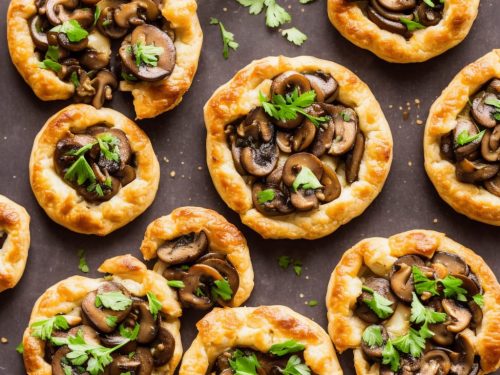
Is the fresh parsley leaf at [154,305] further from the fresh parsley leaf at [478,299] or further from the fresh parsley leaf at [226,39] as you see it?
the fresh parsley leaf at [478,299]

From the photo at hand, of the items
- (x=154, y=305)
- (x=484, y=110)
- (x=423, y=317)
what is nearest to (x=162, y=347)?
(x=154, y=305)

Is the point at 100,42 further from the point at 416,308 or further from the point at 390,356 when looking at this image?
the point at 390,356

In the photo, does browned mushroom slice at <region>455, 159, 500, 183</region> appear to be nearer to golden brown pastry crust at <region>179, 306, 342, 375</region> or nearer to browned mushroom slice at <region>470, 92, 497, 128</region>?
browned mushroom slice at <region>470, 92, 497, 128</region>

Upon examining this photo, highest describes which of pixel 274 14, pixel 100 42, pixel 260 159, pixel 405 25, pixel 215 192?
pixel 405 25

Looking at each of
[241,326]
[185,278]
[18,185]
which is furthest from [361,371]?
[18,185]

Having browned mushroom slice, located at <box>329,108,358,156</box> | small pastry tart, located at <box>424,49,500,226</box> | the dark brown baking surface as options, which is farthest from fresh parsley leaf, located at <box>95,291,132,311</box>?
small pastry tart, located at <box>424,49,500,226</box>

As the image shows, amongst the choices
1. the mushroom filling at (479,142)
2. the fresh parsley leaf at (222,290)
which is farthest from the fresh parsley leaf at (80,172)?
the mushroom filling at (479,142)

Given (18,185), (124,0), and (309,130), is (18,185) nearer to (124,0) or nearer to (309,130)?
(124,0)
